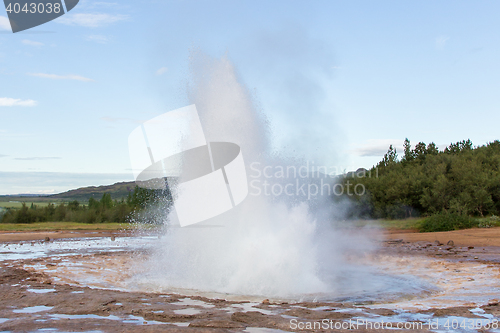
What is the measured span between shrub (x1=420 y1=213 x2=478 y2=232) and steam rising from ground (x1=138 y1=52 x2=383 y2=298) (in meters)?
22.1

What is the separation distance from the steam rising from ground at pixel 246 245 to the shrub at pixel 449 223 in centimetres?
2211

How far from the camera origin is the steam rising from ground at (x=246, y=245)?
12.3m

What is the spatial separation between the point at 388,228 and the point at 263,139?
1166 inches

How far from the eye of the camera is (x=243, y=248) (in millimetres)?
13039

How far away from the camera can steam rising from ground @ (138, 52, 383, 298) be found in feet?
40.4

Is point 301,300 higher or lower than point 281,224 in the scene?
lower

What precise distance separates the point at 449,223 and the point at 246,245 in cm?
2887

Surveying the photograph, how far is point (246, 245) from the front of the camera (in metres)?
13.0

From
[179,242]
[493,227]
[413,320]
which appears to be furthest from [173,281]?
[493,227]

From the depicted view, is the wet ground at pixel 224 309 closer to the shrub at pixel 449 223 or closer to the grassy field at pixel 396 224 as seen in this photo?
the shrub at pixel 449 223

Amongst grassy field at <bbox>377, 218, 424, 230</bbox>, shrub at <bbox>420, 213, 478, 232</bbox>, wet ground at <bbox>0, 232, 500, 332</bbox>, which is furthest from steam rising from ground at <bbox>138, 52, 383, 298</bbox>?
grassy field at <bbox>377, 218, 424, 230</bbox>

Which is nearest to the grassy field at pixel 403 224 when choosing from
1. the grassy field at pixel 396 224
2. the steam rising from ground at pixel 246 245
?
the grassy field at pixel 396 224

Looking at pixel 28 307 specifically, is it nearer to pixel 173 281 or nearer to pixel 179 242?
pixel 173 281

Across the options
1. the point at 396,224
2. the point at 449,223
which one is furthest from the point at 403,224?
the point at 449,223
